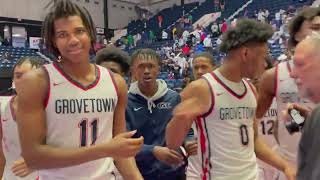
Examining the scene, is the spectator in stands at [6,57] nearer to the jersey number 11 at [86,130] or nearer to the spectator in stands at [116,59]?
the spectator in stands at [116,59]

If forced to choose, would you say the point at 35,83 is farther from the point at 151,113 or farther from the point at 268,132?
the point at 268,132

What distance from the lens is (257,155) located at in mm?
3295

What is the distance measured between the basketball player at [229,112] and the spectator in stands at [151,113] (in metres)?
0.55

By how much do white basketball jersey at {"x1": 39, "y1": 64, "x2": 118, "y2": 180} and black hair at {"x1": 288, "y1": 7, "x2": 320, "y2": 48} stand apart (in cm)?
168

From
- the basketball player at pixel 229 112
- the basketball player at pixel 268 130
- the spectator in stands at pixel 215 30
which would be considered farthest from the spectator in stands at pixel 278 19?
the basketball player at pixel 229 112

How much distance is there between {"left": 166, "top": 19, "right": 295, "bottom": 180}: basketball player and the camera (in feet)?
9.71

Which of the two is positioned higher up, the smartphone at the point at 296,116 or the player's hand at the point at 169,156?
the smartphone at the point at 296,116

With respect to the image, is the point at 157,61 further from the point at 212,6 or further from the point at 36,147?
the point at 212,6

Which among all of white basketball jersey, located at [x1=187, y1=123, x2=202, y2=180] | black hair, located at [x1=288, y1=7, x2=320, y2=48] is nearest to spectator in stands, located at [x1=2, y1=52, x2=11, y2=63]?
white basketball jersey, located at [x1=187, y1=123, x2=202, y2=180]

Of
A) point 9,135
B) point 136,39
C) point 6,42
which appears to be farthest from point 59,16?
point 136,39

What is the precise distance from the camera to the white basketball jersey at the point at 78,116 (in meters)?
2.38

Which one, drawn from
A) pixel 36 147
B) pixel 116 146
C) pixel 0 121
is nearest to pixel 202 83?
pixel 116 146

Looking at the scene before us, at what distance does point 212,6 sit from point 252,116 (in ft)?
72.0

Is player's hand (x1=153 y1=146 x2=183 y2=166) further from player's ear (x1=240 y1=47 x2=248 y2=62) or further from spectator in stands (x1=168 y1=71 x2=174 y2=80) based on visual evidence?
spectator in stands (x1=168 y1=71 x2=174 y2=80)
